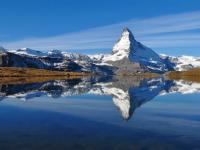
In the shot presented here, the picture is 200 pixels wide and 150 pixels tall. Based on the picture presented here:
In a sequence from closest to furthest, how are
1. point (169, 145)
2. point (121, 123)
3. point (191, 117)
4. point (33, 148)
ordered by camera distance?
point (33, 148) < point (169, 145) < point (121, 123) < point (191, 117)

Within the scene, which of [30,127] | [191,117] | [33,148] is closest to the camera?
[33,148]

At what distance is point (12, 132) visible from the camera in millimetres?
36000

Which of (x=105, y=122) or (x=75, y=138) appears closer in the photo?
(x=75, y=138)

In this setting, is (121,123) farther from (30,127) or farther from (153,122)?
(30,127)

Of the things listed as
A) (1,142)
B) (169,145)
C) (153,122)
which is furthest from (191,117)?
(1,142)

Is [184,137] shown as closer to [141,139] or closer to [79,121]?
[141,139]

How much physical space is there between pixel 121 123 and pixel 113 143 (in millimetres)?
11672

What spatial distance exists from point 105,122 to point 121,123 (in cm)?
185

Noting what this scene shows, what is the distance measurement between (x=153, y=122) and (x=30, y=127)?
43.4ft

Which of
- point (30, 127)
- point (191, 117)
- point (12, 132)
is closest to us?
point (12, 132)

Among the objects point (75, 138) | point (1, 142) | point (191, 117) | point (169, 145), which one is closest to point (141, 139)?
point (169, 145)

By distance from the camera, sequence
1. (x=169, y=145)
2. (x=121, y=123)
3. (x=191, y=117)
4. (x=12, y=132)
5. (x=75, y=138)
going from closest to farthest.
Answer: (x=169, y=145) → (x=75, y=138) → (x=12, y=132) → (x=121, y=123) → (x=191, y=117)

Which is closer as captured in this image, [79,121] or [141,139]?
[141,139]

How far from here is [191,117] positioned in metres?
50.3
